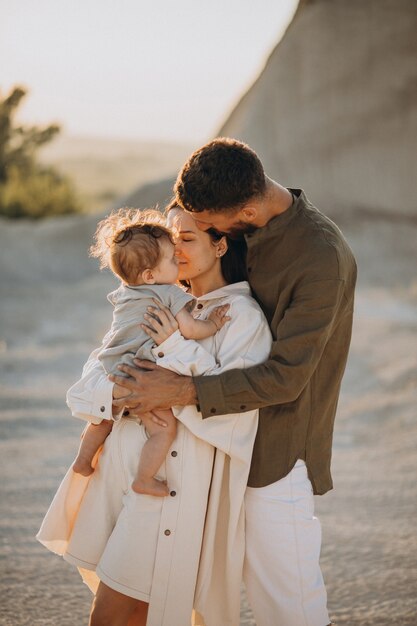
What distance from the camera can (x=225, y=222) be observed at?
3.24 meters

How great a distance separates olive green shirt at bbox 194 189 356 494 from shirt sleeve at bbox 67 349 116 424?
1.07ft

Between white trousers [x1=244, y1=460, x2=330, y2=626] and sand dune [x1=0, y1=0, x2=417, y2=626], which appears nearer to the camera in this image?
white trousers [x1=244, y1=460, x2=330, y2=626]

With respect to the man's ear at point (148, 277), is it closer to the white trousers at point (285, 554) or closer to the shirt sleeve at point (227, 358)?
the shirt sleeve at point (227, 358)

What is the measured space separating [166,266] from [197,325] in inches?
9.2

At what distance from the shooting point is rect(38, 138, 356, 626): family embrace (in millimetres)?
3117

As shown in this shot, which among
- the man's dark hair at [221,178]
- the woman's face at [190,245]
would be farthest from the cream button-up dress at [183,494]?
the man's dark hair at [221,178]

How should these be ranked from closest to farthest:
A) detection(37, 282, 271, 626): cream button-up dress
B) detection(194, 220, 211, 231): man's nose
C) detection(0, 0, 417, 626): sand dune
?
detection(37, 282, 271, 626): cream button-up dress, detection(194, 220, 211, 231): man's nose, detection(0, 0, 417, 626): sand dune

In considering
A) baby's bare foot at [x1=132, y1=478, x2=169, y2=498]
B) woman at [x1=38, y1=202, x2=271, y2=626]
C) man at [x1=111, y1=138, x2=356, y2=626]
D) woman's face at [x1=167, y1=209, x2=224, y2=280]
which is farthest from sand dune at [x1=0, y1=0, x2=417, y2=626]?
woman's face at [x1=167, y1=209, x2=224, y2=280]

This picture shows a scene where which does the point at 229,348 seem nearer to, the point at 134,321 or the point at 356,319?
the point at 134,321

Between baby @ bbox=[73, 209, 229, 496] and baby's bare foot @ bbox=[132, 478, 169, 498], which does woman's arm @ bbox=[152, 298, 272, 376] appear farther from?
baby's bare foot @ bbox=[132, 478, 169, 498]

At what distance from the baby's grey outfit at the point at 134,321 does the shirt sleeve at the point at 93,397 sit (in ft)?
0.17

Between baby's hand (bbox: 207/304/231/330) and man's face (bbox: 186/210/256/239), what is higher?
man's face (bbox: 186/210/256/239)

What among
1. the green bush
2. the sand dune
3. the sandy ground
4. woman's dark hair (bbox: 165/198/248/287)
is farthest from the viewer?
the green bush

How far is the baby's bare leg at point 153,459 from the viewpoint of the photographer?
3146mm
